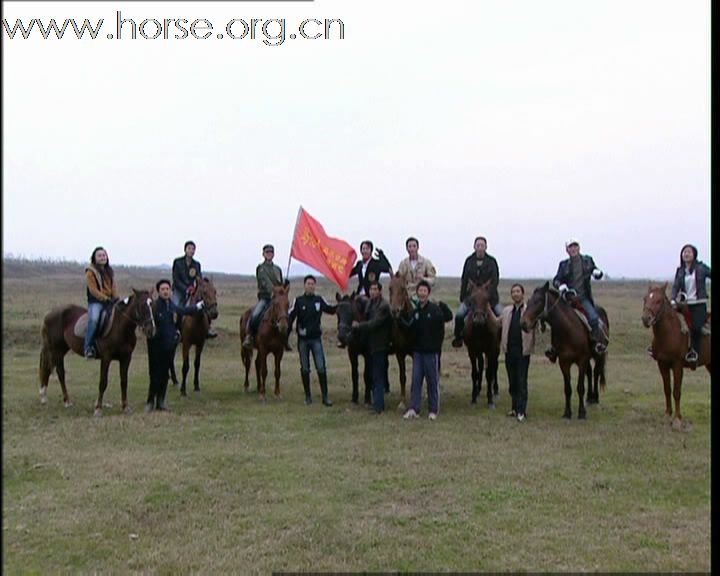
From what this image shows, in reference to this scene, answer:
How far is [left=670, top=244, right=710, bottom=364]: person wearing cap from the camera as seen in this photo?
9727mm

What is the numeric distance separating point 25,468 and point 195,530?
306cm

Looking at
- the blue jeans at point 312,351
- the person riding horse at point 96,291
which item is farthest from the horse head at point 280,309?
the person riding horse at point 96,291

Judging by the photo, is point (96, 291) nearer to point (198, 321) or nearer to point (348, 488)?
point (198, 321)

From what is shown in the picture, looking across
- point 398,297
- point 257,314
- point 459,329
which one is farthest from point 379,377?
Result: point 257,314

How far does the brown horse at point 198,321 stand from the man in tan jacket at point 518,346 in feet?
18.2

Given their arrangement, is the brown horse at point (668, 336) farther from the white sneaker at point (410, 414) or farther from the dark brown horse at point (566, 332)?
the white sneaker at point (410, 414)

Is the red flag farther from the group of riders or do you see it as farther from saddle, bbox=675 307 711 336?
saddle, bbox=675 307 711 336

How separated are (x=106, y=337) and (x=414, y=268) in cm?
A: 531

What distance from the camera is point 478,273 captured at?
38.6ft

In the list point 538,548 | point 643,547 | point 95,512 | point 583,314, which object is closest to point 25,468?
point 95,512

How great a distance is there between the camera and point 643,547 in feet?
17.8

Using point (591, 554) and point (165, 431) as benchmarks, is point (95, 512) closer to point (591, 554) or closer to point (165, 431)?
point (165, 431)

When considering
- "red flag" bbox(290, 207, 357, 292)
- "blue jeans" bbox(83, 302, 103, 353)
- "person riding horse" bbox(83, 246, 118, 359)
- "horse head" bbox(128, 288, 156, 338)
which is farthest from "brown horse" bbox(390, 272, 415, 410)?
"blue jeans" bbox(83, 302, 103, 353)

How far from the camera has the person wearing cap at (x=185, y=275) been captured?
13.0 meters
